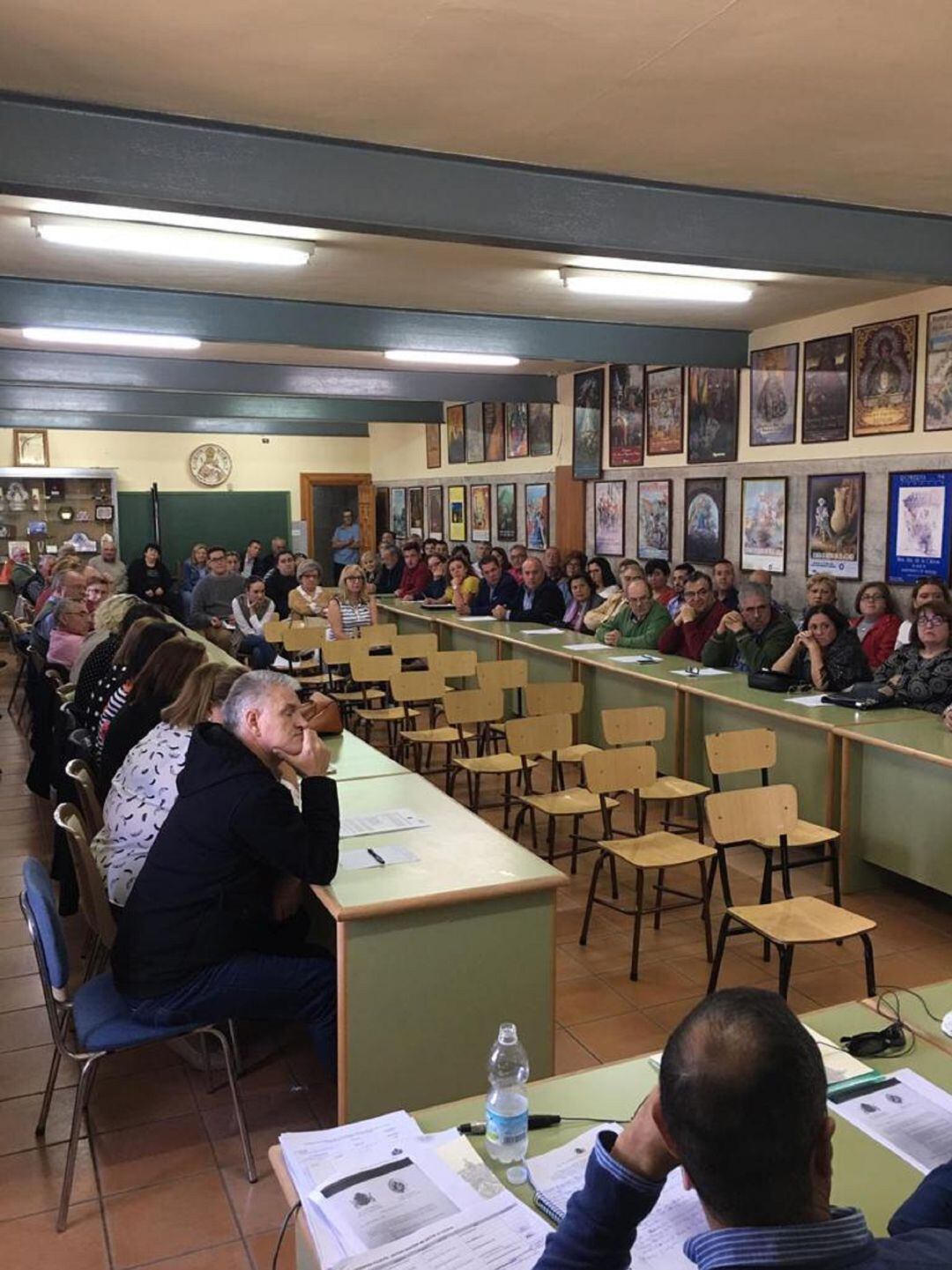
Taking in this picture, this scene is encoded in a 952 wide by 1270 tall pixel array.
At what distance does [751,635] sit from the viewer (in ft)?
22.2

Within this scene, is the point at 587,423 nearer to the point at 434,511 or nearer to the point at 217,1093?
the point at 434,511

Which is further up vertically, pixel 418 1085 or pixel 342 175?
pixel 342 175

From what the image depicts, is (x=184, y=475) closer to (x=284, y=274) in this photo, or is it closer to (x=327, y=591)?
(x=327, y=591)

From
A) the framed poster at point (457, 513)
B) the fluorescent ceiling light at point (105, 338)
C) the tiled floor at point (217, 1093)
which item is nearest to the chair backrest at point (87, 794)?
the tiled floor at point (217, 1093)

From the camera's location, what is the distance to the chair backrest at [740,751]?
4.73 m

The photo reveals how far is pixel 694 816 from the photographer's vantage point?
648 centimetres

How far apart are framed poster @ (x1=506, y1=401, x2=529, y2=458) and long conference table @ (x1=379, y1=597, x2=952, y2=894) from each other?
556 cm

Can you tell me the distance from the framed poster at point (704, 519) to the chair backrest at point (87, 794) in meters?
6.21

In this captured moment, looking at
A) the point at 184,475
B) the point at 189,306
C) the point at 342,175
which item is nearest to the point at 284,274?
the point at 189,306

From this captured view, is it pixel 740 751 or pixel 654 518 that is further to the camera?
pixel 654 518

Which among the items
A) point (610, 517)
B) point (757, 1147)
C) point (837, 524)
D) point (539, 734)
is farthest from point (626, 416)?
point (757, 1147)

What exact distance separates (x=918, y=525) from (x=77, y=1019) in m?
6.10

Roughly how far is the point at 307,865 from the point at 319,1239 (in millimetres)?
1363

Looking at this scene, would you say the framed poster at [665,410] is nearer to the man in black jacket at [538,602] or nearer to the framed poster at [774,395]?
the framed poster at [774,395]
